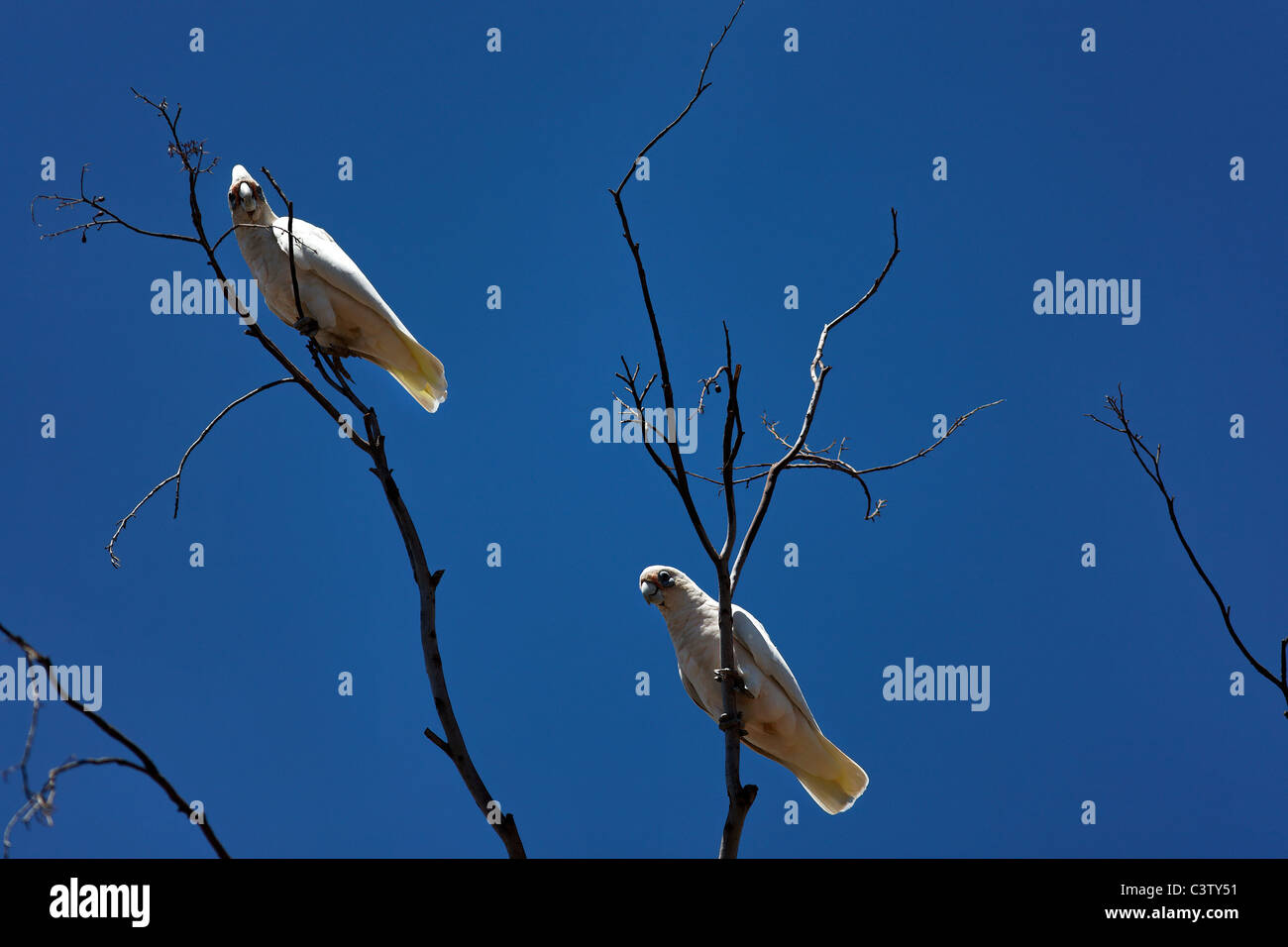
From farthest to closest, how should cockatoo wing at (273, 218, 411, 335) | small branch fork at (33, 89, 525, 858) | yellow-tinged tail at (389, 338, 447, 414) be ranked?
yellow-tinged tail at (389, 338, 447, 414) < cockatoo wing at (273, 218, 411, 335) < small branch fork at (33, 89, 525, 858)

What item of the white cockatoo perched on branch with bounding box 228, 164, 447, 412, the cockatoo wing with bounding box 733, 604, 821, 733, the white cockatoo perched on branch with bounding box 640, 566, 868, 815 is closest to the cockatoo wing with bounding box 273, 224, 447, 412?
the white cockatoo perched on branch with bounding box 228, 164, 447, 412

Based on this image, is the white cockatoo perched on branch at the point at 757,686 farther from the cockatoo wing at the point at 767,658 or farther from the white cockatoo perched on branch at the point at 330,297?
the white cockatoo perched on branch at the point at 330,297

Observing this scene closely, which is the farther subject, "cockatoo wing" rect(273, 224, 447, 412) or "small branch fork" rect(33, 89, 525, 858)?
"cockatoo wing" rect(273, 224, 447, 412)

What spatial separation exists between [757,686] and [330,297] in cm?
399

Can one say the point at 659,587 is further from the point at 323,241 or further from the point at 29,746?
the point at 29,746

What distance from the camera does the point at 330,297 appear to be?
284 inches

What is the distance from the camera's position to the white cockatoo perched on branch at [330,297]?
7145 mm

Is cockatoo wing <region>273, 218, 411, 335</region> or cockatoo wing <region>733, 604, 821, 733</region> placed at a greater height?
cockatoo wing <region>273, 218, 411, 335</region>

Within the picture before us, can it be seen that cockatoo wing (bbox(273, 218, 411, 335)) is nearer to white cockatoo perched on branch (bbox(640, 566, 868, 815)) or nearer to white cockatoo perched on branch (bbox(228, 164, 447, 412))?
white cockatoo perched on branch (bbox(228, 164, 447, 412))

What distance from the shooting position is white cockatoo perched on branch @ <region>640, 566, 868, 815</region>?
6.77m
